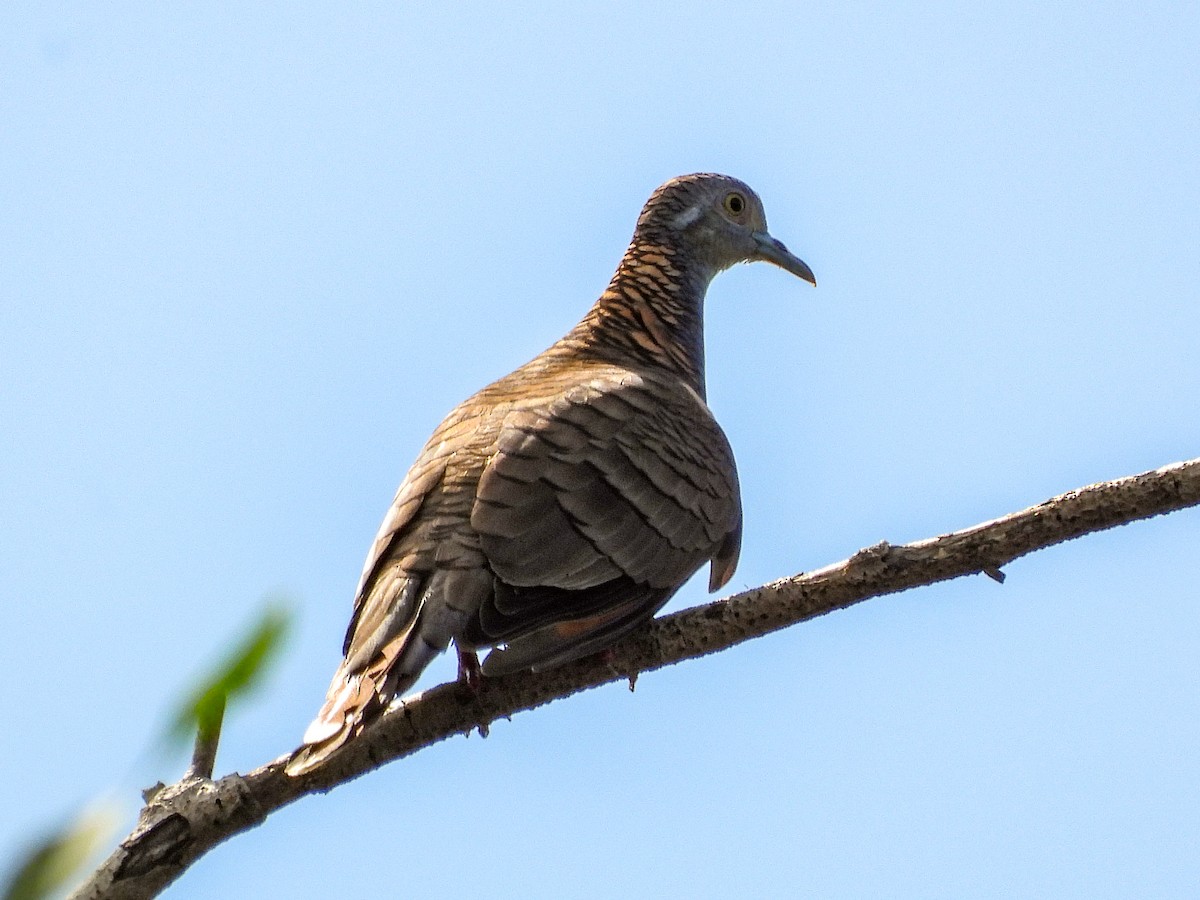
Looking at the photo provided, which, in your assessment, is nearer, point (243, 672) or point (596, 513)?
point (243, 672)

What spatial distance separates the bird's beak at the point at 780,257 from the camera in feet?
21.7

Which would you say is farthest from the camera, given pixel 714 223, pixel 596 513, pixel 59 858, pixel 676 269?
pixel 714 223

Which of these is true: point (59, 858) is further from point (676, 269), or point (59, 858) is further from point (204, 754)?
point (676, 269)

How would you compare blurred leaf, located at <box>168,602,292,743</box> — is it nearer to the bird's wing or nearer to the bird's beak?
the bird's wing

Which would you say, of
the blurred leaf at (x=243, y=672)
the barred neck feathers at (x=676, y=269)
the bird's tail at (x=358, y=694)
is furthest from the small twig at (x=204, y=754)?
the barred neck feathers at (x=676, y=269)

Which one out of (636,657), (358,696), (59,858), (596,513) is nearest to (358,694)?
(358,696)

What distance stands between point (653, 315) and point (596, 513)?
1.98 metres

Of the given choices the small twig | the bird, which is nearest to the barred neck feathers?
the bird

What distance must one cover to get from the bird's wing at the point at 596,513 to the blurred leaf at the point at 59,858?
6.07 feet

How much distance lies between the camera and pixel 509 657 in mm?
3539

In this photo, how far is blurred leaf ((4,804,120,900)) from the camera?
1644 millimetres

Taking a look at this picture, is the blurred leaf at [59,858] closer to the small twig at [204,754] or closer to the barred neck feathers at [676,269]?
the small twig at [204,754]

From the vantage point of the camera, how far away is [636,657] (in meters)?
3.77

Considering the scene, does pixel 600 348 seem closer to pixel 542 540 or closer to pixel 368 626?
pixel 542 540
